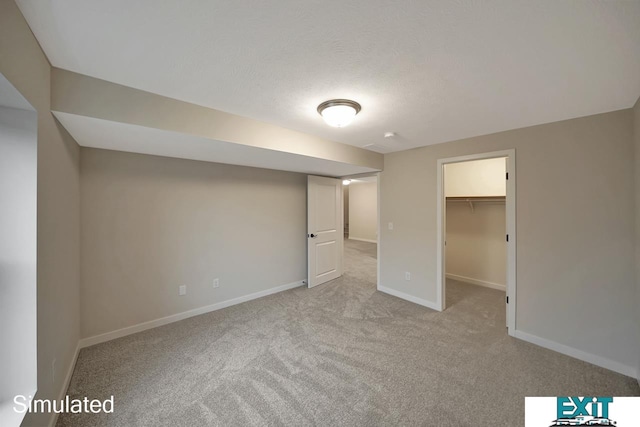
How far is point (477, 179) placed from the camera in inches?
170

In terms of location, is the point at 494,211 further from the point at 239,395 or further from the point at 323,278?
the point at 239,395

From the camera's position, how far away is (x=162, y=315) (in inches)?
114

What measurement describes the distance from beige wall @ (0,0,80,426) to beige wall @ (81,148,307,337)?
0.39 meters

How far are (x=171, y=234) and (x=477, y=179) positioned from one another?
5054 mm

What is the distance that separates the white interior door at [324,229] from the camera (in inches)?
166

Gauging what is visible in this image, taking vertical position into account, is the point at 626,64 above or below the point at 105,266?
above

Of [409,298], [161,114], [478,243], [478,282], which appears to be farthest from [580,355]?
[161,114]

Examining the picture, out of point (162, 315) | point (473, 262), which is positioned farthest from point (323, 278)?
point (473, 262)

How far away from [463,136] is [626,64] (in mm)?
1509

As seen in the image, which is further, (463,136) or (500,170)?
(500,170)

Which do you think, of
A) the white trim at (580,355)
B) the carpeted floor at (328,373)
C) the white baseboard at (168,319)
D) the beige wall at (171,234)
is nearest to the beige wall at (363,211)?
the beige wall at (171,234)

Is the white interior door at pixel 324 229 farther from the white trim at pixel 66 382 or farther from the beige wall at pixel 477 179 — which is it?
the white trim at pixel 66 382

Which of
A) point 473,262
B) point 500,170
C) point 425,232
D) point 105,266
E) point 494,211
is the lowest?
point 473,262

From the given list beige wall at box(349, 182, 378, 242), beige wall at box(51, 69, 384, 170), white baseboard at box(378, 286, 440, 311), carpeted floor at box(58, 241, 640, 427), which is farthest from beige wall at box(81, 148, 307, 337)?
beige wall at box(349, 182, 378, 242)
